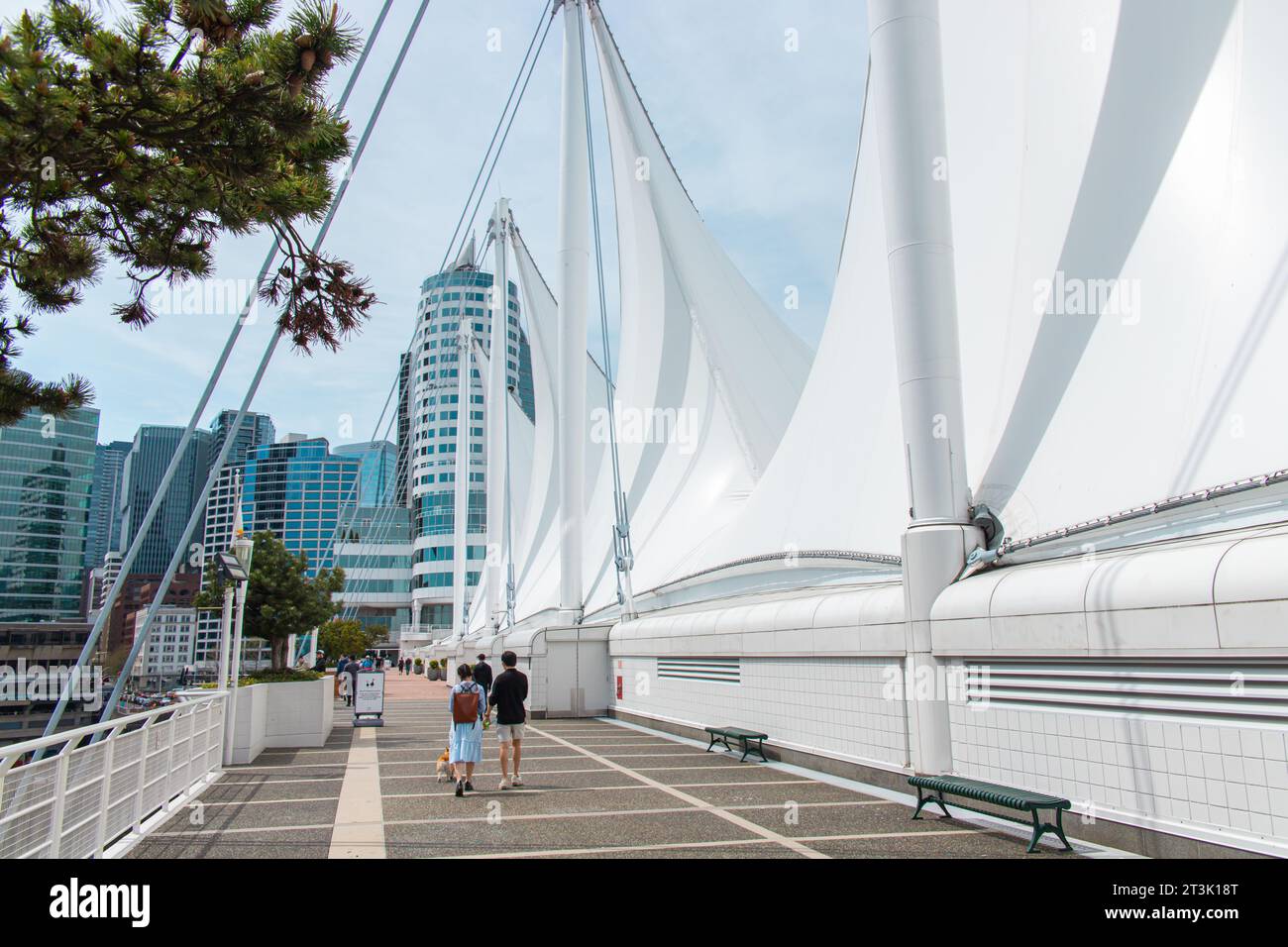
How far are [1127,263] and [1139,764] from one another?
453 cm

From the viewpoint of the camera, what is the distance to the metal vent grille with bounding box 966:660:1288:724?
5.25 m

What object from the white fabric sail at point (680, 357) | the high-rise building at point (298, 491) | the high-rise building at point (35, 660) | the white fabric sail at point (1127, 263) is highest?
the high-rise building at point (298, 491)

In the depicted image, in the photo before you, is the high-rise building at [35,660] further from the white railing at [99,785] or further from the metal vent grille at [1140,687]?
the metal vent grille at [1140,687]

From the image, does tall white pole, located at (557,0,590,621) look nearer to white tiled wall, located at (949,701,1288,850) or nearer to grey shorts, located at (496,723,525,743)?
grey shorts, located at (496,723,525,743)

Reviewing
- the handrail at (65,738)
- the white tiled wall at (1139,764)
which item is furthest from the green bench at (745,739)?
the handrail at (65,738)

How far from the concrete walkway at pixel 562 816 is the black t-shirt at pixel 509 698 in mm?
722

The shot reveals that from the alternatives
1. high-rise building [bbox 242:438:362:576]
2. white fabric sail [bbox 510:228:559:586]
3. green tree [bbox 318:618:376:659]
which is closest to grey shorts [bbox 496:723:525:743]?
white fabric sail [bbox 510:228:559:586]

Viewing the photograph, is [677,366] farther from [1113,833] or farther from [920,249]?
[1113,833]

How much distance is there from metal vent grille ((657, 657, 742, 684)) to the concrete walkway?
1.16 meters

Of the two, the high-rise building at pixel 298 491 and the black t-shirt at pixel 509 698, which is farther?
the high-rise building at pixel 298 491

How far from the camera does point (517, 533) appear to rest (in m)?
A: 51.0

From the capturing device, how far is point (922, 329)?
29.9 ft

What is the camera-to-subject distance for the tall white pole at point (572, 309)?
23266 mm
